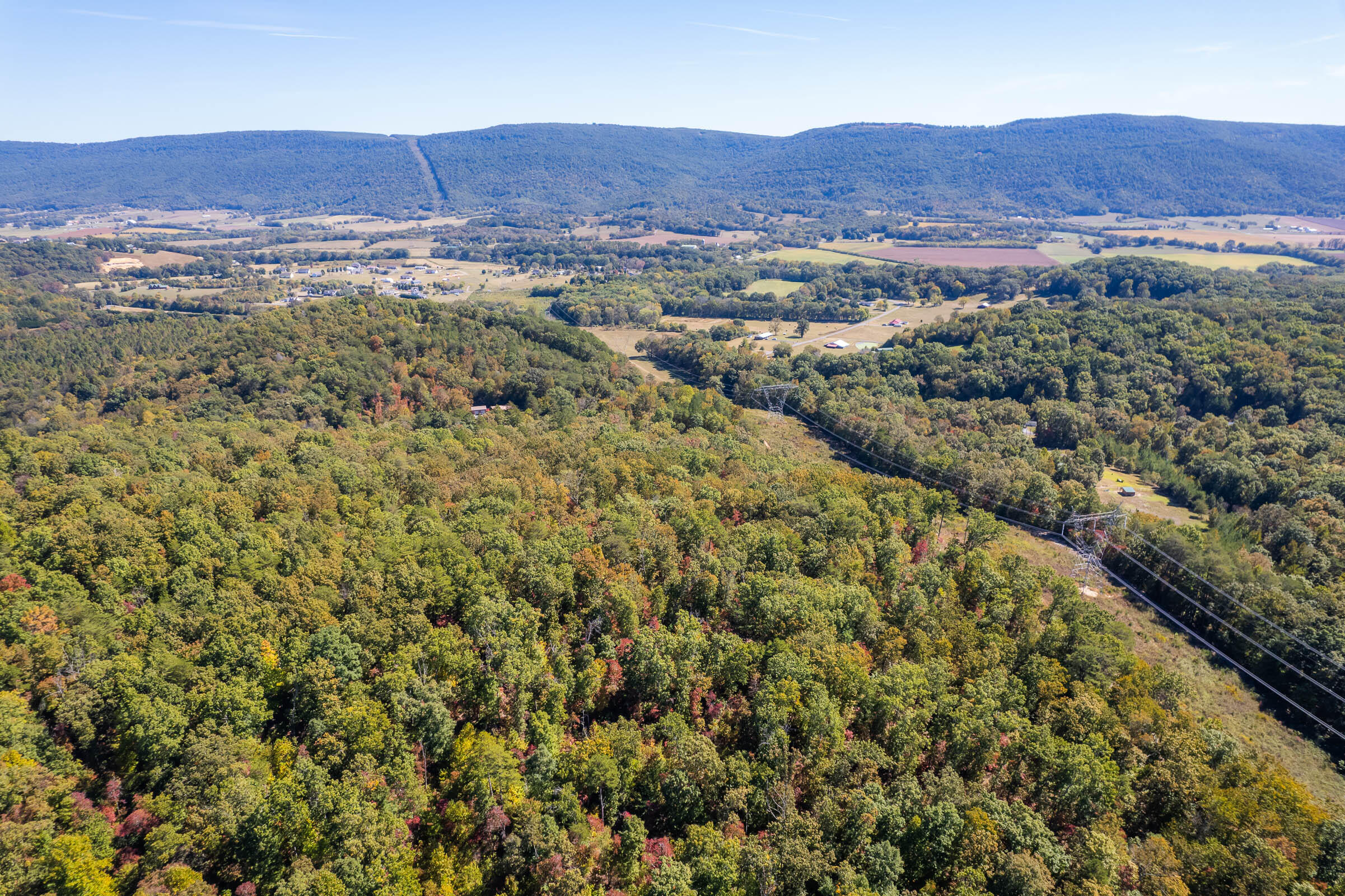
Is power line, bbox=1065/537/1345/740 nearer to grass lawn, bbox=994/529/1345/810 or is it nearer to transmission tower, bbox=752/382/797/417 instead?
grass lawn, bbox=994/529/1345/810

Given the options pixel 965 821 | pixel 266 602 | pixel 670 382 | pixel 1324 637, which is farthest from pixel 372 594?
pixel 670 382

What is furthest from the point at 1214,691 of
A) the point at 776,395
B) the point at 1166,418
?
the point at 776,395

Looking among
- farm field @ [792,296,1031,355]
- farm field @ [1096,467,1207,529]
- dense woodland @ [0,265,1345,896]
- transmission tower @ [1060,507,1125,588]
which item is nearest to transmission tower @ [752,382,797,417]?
farm field @ [792,296,1031,355]

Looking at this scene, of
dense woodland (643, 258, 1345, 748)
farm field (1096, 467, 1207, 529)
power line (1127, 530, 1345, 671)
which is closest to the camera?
power line (1127, 530, 1345, 671)

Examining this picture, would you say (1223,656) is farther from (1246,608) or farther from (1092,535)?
(1092,535)

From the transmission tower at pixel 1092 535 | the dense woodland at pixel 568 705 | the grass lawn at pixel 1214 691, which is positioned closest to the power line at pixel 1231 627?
the transmission tower at pixel 1092 535
